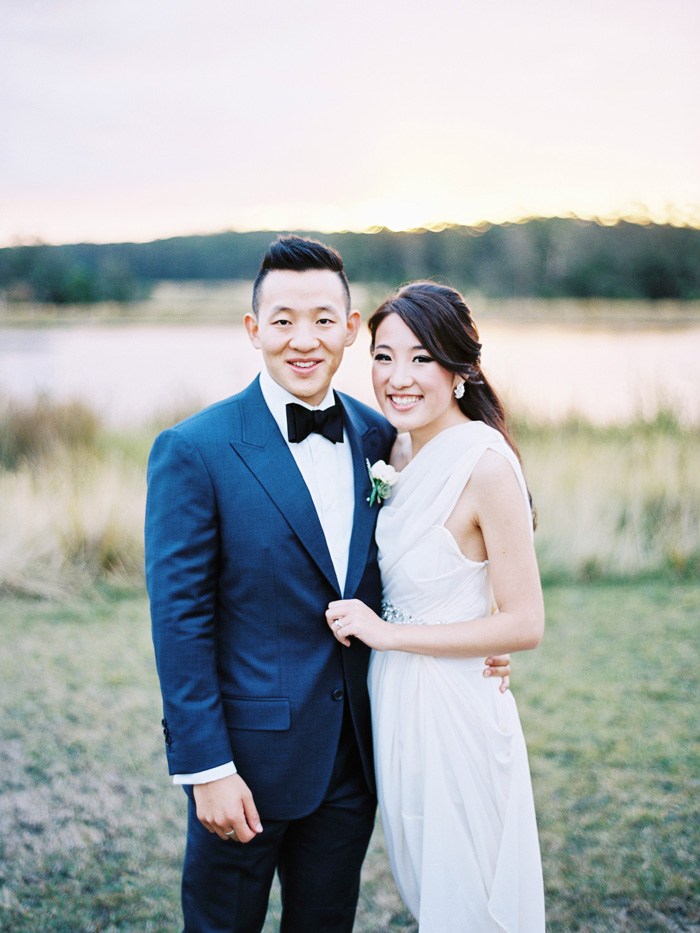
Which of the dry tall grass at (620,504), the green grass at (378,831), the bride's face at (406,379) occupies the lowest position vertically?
the green grass at (378,831)

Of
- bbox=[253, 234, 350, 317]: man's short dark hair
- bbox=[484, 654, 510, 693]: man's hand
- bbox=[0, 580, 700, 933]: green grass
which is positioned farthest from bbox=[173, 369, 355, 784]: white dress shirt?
bbox=[0, 580, 700, 933]: green grass

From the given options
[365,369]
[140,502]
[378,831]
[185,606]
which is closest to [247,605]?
[185,606]

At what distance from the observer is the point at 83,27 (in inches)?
298

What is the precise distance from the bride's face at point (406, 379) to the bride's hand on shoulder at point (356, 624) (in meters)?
0.52

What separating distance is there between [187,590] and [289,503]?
12.8 inches

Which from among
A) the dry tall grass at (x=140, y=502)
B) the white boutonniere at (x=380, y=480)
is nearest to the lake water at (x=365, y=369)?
the dry tall grass at (x=140, y=502)

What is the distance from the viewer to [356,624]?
6.67 ft

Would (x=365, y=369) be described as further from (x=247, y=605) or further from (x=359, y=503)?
(x=247, y=605)

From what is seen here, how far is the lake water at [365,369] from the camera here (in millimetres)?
9258

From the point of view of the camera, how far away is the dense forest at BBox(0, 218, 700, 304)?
1387cm

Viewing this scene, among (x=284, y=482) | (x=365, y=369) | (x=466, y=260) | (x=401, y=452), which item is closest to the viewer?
(x=284, y=482)

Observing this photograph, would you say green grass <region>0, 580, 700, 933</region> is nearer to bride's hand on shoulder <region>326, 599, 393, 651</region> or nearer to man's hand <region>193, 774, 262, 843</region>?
man's hand <region>193, 774, 262, 843</region>

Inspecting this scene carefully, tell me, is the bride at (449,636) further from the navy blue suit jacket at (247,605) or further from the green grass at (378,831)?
the green grass at (378,831)

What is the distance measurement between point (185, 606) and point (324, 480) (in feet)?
1.68
